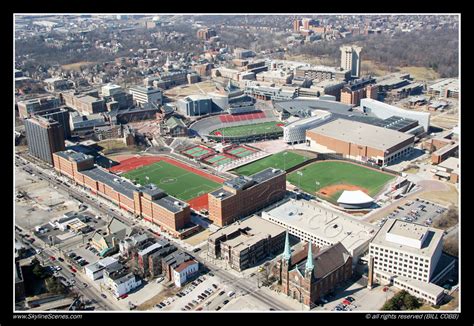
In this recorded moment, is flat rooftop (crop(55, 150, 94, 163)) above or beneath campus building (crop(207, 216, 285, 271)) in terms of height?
above

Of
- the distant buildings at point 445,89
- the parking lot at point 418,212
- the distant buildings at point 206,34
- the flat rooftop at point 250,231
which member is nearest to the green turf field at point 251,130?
the parking lot at point 418,212

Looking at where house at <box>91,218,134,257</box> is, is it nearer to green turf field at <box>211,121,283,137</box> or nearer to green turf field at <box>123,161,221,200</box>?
green turf field at <box>123,161,221,200</box>

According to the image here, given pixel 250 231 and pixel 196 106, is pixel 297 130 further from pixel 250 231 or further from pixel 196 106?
pixel 250 231

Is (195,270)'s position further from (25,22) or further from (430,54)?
(25,22)

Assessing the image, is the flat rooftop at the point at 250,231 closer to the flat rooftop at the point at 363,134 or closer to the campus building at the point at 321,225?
the campus building at the point at 321,225

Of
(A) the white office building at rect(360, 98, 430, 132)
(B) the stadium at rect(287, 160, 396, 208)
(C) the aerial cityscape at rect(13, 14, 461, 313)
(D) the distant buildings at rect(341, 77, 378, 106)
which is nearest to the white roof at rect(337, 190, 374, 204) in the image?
(B) the stadium at rect(287, 160, 396, 208)

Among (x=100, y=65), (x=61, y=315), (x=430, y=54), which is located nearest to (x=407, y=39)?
(x=430, y=54)
